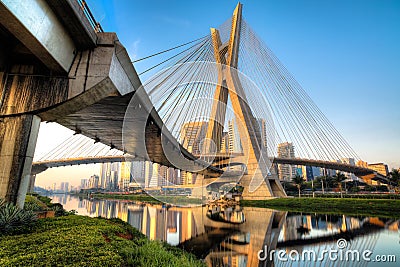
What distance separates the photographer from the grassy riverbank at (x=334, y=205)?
22477mm

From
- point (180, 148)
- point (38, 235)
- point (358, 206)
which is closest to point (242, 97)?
point (180, 148)

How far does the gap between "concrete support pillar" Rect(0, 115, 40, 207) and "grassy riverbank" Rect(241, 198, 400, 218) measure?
24.2m

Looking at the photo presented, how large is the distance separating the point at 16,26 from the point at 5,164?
3.67 meters

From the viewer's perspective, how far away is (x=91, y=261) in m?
3.75

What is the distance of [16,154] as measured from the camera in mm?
6312

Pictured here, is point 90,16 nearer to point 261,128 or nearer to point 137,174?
point 137,174

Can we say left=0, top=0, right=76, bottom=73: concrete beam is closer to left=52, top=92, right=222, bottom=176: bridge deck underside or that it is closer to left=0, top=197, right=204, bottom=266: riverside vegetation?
left=52, top=92, right=222, bottom=176: bridge deck underside

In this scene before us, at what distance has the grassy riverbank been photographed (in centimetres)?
2248

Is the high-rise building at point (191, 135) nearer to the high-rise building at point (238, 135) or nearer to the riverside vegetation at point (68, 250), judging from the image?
the high-rise building at point (238, 135)

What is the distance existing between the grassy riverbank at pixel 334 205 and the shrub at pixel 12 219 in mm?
24005

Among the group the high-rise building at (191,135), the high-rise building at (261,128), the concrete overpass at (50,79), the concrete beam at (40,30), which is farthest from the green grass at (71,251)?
the high-rise building at (261,128)

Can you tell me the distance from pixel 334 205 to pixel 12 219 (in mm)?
28921

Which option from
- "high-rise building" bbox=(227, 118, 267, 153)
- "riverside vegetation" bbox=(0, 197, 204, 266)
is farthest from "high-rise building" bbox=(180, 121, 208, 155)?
"riverside vegetation" bbox=(0, 197, 204, 266)

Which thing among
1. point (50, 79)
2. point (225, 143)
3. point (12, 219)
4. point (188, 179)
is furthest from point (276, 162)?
point (12, 219)
